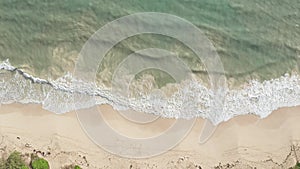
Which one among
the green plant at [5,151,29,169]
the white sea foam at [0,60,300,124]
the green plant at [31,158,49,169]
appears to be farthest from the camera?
the white sea foam at [0,60,300,124]

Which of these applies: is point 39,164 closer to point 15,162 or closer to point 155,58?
point 15,162

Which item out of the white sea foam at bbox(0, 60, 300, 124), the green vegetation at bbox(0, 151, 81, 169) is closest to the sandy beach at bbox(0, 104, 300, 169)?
the green vegetation at bbox(0, 151, 81, 169)

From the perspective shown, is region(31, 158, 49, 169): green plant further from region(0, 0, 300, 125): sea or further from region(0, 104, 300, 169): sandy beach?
region(0, 0, 300, 125): sea

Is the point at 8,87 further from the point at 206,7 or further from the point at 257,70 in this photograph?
the point at 257,70

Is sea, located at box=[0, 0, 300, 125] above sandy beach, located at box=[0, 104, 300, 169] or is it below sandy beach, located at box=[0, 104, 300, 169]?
above

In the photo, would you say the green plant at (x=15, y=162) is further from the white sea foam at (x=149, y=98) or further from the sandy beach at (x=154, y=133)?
the white sea foam at (x=149, y=98)

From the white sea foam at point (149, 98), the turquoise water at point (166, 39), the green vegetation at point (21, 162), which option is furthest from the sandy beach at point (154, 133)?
the turquoise water at point (166, 39)
